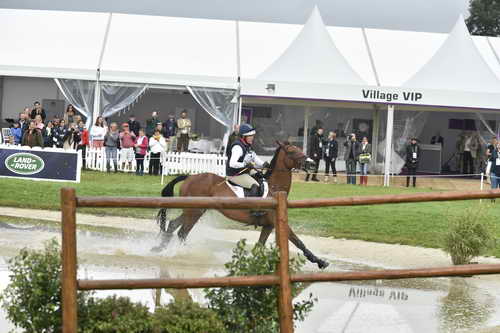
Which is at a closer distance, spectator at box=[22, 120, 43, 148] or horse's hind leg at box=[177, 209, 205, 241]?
horse's hind leg at box=[177, 209, 205, 241]

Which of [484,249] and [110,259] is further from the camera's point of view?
[484,249]

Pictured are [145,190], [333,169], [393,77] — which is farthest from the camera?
[393,77]

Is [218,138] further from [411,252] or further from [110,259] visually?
[110,259]

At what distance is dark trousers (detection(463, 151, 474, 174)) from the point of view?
105ft

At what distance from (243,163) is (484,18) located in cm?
7150

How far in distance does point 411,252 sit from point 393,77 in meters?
17.0

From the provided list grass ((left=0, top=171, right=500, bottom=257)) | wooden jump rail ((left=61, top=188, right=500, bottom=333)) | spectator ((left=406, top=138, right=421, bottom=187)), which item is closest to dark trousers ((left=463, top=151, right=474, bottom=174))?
spectator ((left=406, top=138, right=421, bottom=187))

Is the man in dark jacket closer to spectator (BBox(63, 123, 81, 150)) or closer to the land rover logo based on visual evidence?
spectator (BBox(63, 123, 81, 150))

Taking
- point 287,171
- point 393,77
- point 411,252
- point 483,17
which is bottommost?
point 411,252

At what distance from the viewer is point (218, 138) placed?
30.7 m

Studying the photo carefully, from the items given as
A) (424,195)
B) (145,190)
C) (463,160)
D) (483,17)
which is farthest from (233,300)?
(483,17)

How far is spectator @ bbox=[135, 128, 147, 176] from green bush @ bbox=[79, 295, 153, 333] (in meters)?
20.1

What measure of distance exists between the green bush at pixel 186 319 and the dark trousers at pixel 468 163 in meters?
27.6

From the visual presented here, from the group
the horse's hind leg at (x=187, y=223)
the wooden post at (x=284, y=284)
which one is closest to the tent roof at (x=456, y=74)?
the horse's hind leg at (x=187, y=223)
